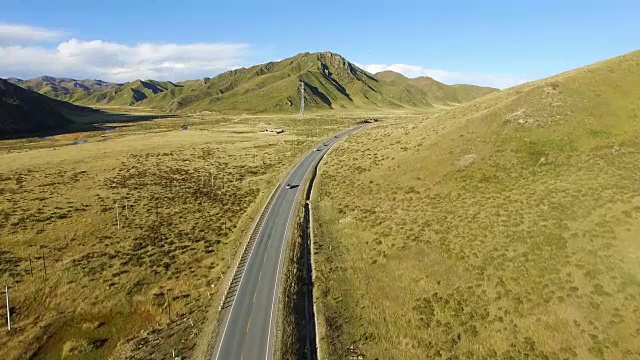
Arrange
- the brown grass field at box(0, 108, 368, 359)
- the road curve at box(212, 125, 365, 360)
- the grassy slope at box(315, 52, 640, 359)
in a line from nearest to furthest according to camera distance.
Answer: the road curve at box(212, 125, 365, 360)
the grassy slope at box(315, 52, 640, 359)
the brown grass field at box(0, 108, 368, 359)

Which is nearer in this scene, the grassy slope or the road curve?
the road curve

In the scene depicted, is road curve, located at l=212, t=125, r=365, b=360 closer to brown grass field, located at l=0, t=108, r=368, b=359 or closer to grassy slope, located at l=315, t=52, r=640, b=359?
brown grass field, located at l=0, t=108, r=368, b=359

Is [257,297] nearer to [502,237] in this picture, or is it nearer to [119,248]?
[119,248]

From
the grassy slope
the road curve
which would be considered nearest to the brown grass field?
the road curve

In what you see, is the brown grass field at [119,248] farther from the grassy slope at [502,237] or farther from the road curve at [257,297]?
the grassy slope at [502,237]

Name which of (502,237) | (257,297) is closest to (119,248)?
(257,297)

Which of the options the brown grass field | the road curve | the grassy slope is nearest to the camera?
the road curve

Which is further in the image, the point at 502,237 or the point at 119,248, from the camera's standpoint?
the point at 119,248
